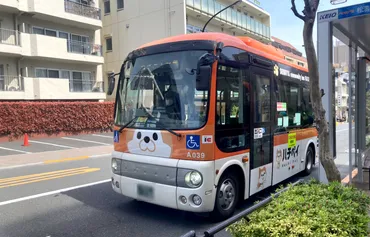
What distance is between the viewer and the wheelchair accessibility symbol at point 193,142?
4.32 m

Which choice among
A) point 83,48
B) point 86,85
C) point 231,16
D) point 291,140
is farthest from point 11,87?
point 231,16

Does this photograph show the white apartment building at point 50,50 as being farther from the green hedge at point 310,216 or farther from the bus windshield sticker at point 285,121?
the green hedge at point 310,216

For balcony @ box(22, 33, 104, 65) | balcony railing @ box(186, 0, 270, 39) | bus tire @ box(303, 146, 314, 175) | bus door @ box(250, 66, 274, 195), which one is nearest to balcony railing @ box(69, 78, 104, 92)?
balcony @ box(22, 33, 104, 65)

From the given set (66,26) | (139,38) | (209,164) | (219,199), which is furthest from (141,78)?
(139,38)

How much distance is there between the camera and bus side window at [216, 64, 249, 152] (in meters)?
4.56

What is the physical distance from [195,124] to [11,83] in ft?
62.2

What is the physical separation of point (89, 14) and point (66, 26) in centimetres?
215

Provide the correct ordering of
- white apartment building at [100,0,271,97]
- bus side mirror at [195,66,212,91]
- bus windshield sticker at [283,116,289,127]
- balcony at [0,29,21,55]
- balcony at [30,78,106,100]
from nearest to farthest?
bus side mirror at [195,66,212,91]
bus windshield sticker at [283,116,289,127]
balcony at [0,29,21,55]
balcony at [30,78,106,100]
white apartment building at [100,0,271,97]

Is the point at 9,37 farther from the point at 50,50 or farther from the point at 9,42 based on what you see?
the point at 50,50

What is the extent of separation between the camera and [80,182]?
7.72 meters

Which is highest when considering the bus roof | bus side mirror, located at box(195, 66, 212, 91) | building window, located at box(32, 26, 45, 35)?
building window, located at box(32, 26, 45, 35)

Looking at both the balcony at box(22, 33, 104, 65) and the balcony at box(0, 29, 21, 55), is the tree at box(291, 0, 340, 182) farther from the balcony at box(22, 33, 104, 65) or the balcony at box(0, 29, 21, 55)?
the balcony at box(22, 33, 104, 65)

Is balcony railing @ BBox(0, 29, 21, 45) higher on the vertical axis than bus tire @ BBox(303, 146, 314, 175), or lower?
higher

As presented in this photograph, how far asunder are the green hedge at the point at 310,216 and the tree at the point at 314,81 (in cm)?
55
